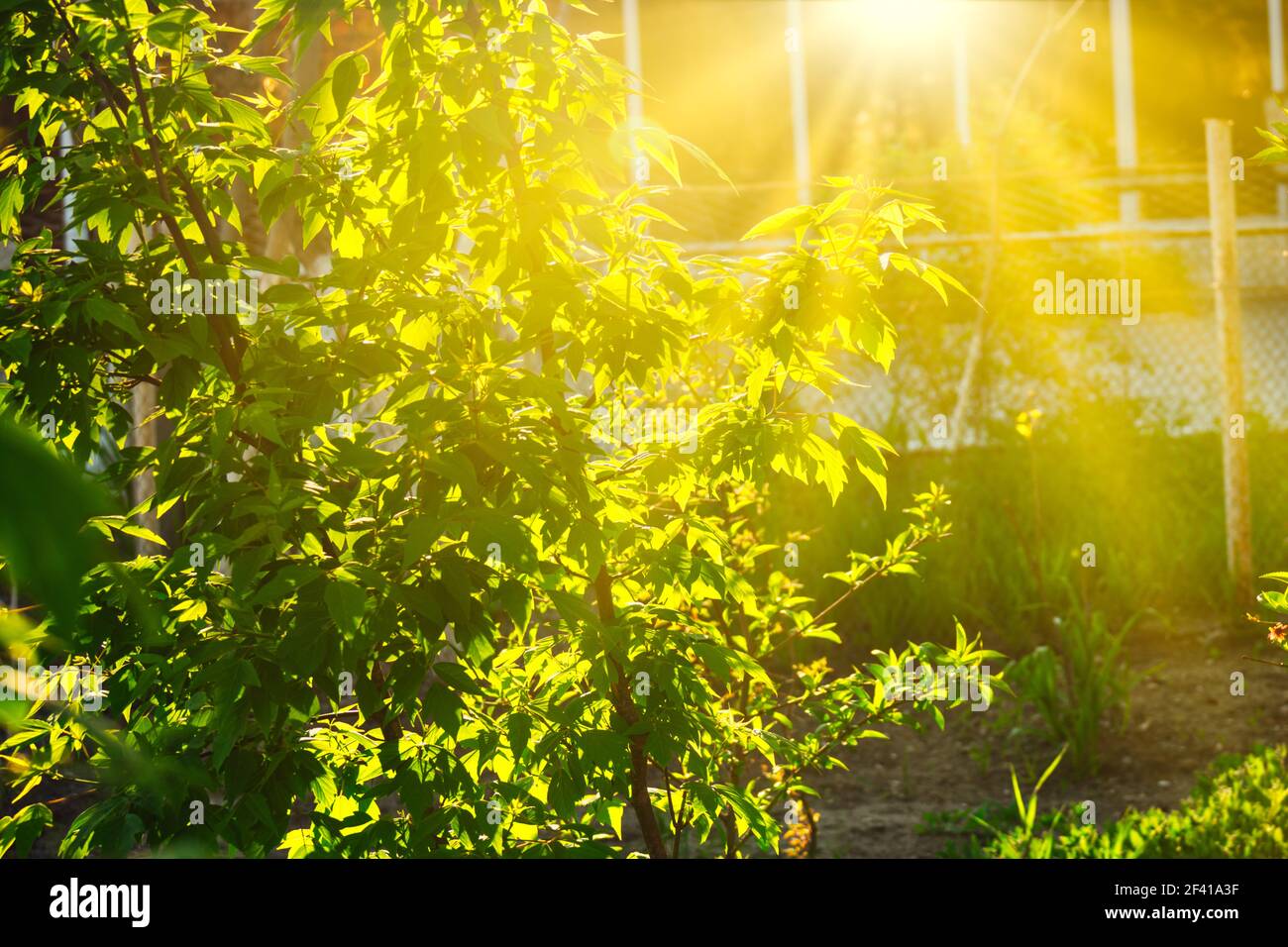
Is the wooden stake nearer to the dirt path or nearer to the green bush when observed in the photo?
the dirt path

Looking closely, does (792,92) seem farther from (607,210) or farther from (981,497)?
(607,210)

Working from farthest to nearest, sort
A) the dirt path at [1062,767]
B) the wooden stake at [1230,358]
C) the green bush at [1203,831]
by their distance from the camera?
→ the wooden stake at [1230,358] → the dirt path at [1062,767] → the green bush at [1203,831]

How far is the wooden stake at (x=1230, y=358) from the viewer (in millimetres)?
5293

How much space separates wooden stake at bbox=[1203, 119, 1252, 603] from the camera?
208 inches

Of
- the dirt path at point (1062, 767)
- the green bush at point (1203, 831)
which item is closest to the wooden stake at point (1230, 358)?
the dirt path at point (1062, 767)

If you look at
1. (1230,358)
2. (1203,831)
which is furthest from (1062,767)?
(1230,358)

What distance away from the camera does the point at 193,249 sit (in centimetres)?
206

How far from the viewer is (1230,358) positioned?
17.8 ft

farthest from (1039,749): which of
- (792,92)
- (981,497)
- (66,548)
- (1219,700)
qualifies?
(792,92)

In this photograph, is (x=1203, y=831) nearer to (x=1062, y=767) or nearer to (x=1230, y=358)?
(x=1062, y=767)

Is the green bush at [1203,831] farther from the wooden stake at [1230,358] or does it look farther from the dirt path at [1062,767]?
the wooden stake at [1230,358]

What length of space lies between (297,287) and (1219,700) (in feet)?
14.2

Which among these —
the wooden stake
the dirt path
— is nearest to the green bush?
the dirt path

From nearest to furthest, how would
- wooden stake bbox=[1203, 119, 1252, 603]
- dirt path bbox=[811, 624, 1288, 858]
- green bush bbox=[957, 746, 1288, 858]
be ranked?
1. green bush bbox=[957, 746, 1288, 858]
2. dirt path bbox=[811, 624, 1288, 858]
3. wooden stake bbox=[1203, 119, 1252, 603]
